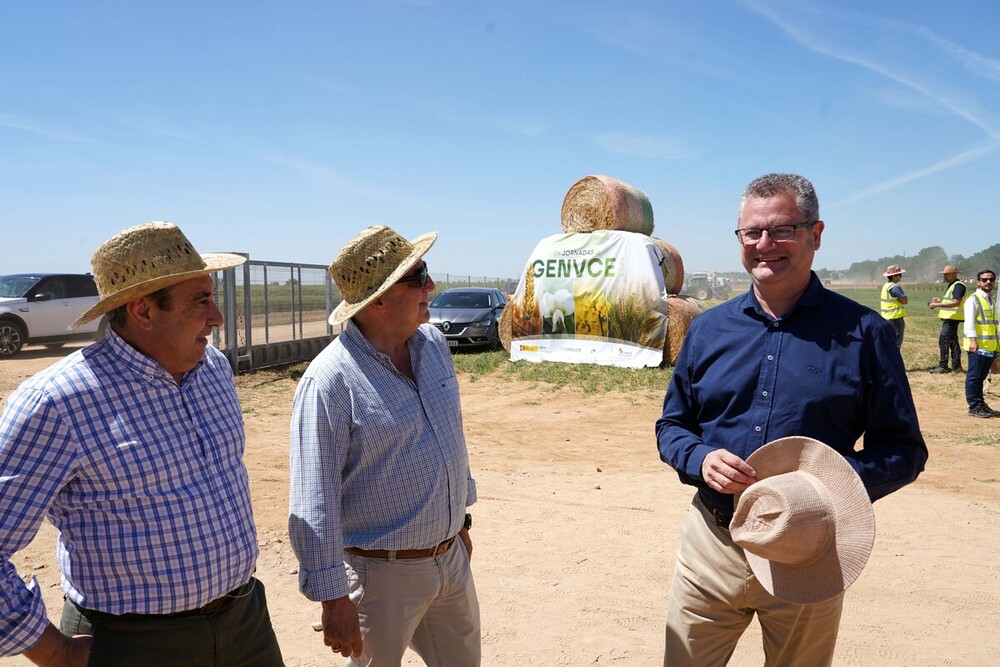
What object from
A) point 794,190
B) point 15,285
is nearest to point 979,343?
point 794,190

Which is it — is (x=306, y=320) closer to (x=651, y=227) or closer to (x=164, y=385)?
(x=651, y=227)

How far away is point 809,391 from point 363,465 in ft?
4.76

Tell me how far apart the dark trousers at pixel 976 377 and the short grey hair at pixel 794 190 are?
7854 millimetres

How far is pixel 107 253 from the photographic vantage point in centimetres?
203

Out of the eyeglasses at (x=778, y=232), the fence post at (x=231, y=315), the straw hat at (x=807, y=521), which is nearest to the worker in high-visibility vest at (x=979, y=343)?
the eyeglasses at (x=778, y=232)

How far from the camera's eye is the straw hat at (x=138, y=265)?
200 centimetres

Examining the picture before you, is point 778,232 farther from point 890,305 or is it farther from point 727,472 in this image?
point 890,305

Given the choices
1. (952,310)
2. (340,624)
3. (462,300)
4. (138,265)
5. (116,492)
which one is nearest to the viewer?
(116,492)

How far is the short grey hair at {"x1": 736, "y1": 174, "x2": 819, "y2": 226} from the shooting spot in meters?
2.32

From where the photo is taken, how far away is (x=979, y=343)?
8.48 metres

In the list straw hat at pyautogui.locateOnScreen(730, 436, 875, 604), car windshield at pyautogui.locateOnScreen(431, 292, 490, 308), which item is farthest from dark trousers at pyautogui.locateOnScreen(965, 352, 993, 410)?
car windshield at pyautogui.locateOnScreen(431, 292, 490, 308)

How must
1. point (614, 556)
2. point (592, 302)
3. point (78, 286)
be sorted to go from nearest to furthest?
1. point (614, 556)
2. point (592, 302)
3. point (78, 286)

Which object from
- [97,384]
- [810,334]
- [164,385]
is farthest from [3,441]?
[810,334]

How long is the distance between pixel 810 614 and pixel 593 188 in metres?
11.4
